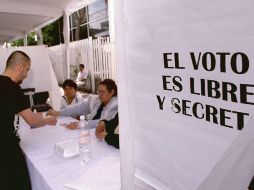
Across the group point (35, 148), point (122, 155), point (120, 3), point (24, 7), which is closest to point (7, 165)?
point (35, 148)

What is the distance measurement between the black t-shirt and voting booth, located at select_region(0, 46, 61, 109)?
2411 mm

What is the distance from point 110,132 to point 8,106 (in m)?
0.72

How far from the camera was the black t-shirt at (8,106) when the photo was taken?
6.42 ft

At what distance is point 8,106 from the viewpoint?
6.47 ft

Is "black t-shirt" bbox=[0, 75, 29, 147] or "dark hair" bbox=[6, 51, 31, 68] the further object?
"dark hair" bbox=[6, 51, 31, 68]

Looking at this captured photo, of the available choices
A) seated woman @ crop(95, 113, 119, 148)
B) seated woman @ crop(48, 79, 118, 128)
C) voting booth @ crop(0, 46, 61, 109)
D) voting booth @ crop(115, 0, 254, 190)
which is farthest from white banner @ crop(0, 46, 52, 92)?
voting booth @ crop(115, 0, 254, 190)

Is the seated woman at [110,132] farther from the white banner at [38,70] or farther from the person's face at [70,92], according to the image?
the white banner at [38,70]

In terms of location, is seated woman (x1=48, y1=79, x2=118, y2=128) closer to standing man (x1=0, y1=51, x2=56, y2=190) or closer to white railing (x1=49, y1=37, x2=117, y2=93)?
standing man (x1=0, y1=51, x2=56, y2=190)

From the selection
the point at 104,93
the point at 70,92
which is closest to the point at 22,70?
the point at 104,93

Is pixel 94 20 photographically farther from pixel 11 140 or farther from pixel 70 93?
pixel 11 140

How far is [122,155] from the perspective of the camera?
865mm

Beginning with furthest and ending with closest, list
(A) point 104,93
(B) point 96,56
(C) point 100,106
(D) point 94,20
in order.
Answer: (D) point 94,20
(B) point 96,56
(C) point 100,106
(A) point 104,93

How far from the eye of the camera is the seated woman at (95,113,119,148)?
6.63 feet

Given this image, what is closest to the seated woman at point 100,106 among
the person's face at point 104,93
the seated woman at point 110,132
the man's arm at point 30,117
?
the person's face at point 104,93
